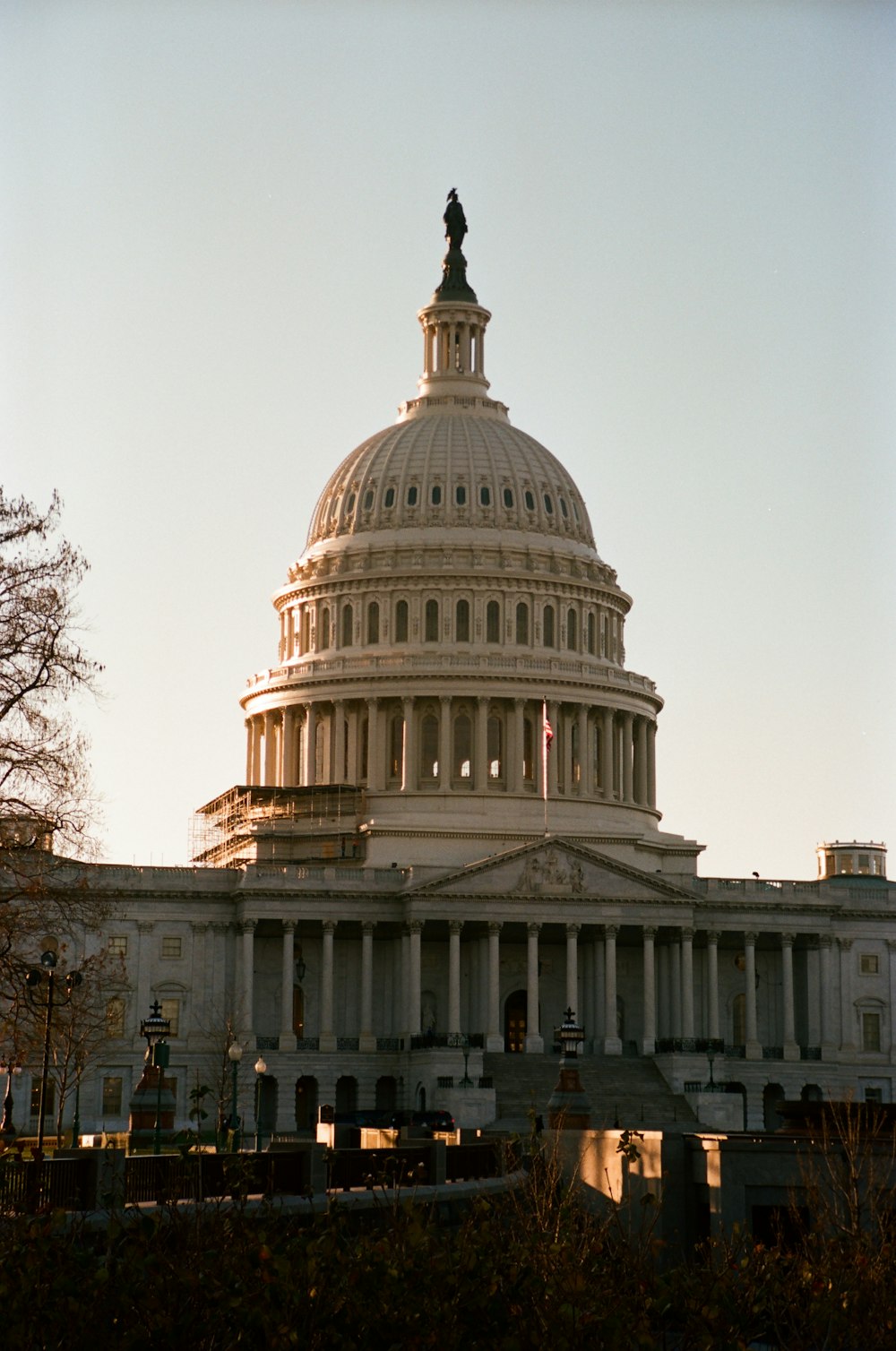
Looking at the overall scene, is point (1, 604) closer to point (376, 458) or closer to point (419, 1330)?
point (419, 1330)

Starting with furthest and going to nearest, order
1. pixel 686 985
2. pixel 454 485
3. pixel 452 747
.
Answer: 1. pixel 454 485
2. pixel 452 747
3. pixel 686 985

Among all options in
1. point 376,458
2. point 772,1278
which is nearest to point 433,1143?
point 772,1278

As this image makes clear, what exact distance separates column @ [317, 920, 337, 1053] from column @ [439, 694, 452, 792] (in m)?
15.7

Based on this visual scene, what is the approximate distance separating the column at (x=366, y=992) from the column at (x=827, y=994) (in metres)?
25.0

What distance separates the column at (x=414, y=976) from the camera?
407 feet

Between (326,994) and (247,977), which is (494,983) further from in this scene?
(247,977)

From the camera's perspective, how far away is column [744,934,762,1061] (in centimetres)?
12712

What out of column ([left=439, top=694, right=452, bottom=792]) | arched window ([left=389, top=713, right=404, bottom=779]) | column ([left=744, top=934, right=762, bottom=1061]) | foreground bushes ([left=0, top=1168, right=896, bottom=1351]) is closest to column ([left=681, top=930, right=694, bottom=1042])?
column ([left=744, top=934, right=762, bottom=1061])

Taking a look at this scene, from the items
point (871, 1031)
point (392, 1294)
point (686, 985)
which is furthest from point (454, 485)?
point (392, 1294)

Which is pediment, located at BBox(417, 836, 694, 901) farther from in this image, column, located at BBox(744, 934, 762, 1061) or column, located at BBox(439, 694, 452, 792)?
column, located at BBox(439, 694, 452, 792)

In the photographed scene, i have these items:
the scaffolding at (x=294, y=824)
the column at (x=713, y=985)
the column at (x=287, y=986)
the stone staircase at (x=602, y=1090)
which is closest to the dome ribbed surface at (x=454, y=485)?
the scaffolding at (x=294, y=824)

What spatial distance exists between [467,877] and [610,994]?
9675mm

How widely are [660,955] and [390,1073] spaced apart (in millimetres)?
17382

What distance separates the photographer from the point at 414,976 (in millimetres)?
124562
